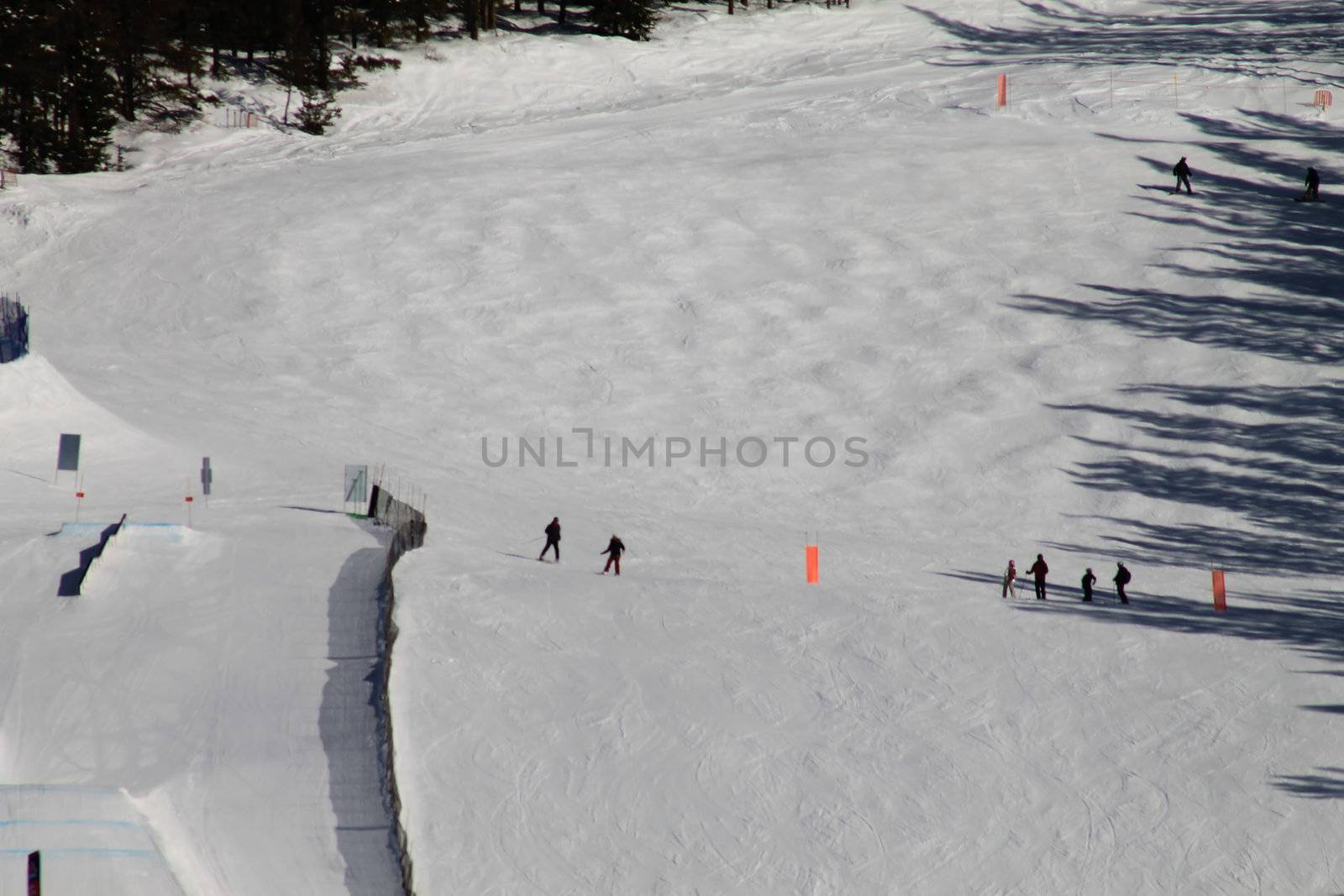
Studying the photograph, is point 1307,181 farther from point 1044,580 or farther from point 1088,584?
point 1044,580

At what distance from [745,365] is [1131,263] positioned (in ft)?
37.2

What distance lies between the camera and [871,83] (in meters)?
49.2

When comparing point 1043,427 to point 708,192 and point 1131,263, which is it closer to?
point 1131,263

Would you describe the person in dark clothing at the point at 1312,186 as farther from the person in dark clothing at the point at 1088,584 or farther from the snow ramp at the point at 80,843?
the snow ramp at the point at 80,843

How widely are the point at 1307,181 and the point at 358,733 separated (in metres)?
34.1

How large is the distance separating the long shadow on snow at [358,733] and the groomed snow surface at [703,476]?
6 centimetres

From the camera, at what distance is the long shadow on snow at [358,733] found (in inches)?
549

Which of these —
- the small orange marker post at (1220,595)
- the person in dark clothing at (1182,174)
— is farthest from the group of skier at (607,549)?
the person in dark clothing at (1182,174)

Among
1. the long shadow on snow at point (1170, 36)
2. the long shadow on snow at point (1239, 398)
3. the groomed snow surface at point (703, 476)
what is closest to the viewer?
the groomed snow surface at point (703, 476)

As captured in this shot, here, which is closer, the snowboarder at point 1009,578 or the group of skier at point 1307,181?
the snowboarder at point 1009,578

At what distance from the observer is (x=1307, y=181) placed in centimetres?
4034

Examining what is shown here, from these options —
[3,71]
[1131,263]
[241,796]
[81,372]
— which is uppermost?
[3,71]

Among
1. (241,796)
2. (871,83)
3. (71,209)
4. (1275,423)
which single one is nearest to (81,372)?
(71,209)

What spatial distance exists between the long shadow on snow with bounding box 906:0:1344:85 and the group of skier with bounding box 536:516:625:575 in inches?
1377
